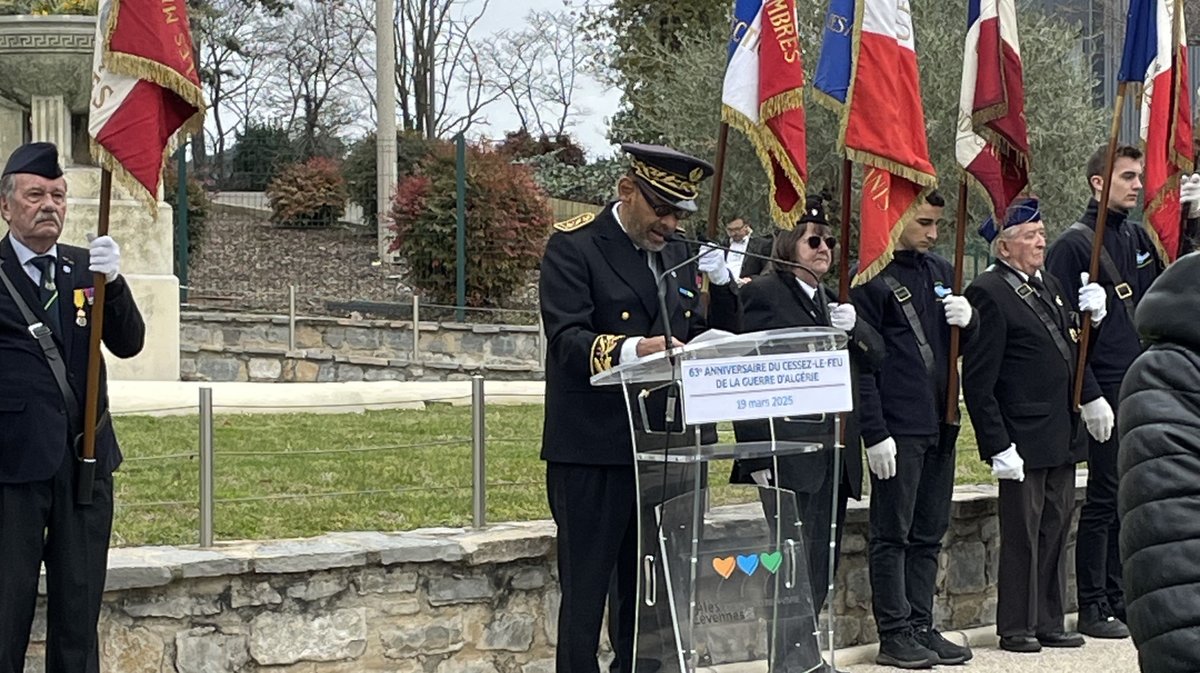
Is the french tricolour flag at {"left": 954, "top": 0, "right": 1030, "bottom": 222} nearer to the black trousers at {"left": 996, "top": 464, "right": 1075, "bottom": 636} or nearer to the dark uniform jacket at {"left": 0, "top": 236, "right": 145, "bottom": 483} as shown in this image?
the black trousers at {"left": 996, "top": 464, "right": 1075, "bottom": 636}

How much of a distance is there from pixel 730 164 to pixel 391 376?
32.5 ft

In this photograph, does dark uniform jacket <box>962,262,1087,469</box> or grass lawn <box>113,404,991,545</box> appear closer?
grass lawn <box>113,404,991,545</box>

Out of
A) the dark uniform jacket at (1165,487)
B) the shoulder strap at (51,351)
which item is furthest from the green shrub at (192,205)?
the dark uniform jacket at (1165,487)

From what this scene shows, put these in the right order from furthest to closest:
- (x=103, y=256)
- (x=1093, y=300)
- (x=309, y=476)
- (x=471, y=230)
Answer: (x=471, y=230) → (x=309, y=476) → (x=1093, y=300) → (x=103, y=256)

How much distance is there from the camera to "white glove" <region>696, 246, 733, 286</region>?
5.92 metres

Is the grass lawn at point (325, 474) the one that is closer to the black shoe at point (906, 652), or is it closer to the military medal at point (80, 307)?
the military medal at point (80, 307)

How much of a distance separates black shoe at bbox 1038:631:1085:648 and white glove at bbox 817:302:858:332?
194 centimetres

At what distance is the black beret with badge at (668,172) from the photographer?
5.53 meters

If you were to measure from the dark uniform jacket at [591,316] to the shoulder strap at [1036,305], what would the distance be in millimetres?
2405

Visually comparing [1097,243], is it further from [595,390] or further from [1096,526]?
[595,390]

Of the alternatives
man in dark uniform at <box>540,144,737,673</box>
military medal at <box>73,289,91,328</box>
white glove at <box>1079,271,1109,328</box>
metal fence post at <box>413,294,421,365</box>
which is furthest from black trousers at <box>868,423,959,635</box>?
metal fence post at <box>413,294,421,365</box>

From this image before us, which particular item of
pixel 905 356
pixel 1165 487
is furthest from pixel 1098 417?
pixel 1165 487

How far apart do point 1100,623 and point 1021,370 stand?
4.34 ft

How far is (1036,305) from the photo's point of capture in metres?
7.76
